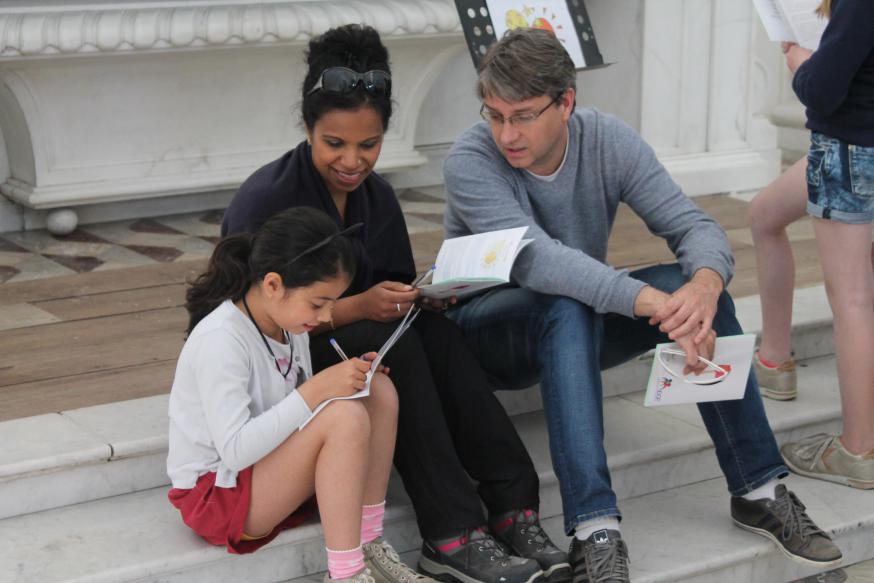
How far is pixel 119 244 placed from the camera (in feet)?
15.5

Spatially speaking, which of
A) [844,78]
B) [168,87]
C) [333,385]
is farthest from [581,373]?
[168,87]

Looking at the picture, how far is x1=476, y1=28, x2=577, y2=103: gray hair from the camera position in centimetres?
274

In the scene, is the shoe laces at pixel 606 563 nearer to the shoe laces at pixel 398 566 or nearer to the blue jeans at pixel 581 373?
the blue jeans at pixel 581 373

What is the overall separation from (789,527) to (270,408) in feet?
3.77

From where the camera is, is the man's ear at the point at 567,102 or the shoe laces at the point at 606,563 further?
the man's ear at the point at 567,102

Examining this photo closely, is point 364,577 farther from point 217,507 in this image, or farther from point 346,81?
point 346,81

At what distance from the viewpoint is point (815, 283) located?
13.9 ft

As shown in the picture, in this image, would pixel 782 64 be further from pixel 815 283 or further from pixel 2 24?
pixel 2 24

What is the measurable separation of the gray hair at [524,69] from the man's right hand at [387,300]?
46 centimetres

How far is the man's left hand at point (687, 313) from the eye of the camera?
2.66 meters

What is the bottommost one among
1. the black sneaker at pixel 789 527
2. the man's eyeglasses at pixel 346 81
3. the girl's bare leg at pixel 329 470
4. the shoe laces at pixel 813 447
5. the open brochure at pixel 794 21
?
the shoe laces at pixel 813 447

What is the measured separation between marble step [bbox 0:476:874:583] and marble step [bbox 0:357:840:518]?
0.04m

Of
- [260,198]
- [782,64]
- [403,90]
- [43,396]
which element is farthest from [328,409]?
[782,64]

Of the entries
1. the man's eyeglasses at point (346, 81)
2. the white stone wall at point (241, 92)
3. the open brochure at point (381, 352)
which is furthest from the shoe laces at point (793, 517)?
the white stone wall at point (241, 92)
